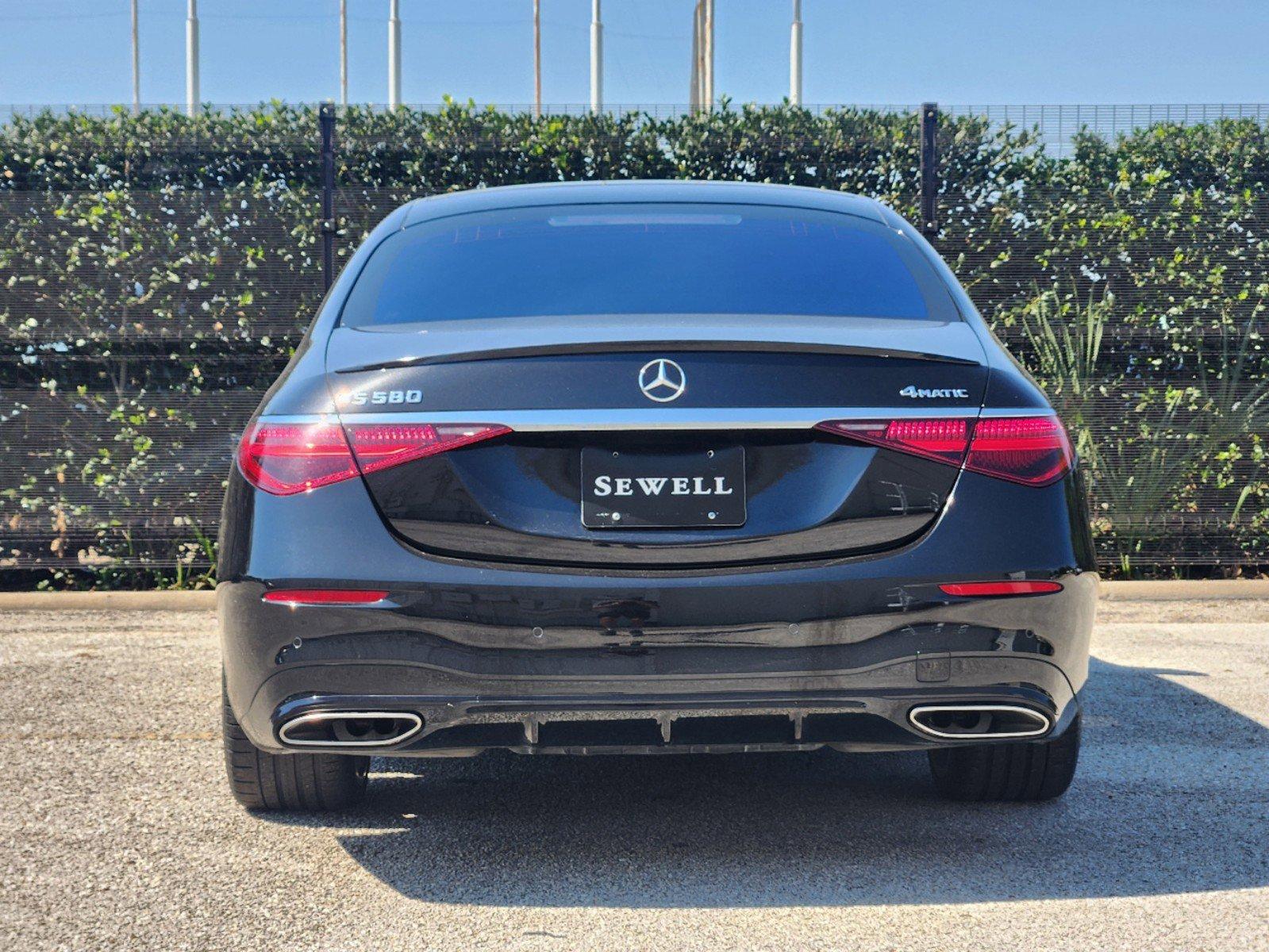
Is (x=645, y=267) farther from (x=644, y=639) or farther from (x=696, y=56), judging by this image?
(x=696, y=56)

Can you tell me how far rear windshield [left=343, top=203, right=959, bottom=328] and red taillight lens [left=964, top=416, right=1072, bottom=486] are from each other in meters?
0.44

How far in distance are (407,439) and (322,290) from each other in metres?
5.11

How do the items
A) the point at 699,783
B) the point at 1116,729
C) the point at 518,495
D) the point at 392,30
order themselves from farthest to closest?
the point at 392,30
the point at 1116,729
the point at 699,783
the point at 518,495

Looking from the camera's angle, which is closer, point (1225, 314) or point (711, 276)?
point (711, 276)

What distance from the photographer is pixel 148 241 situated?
7.74 m

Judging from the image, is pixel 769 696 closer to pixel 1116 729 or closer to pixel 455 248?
pixel 455 248

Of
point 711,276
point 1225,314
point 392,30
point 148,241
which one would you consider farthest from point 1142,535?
point 392,30

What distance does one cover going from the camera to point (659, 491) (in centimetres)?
277

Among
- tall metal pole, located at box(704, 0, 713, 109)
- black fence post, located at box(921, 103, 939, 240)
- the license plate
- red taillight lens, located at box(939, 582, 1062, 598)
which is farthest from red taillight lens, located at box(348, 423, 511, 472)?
tall metal pole, located at box(704, 0, 713, 109)

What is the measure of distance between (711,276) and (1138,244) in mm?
5021

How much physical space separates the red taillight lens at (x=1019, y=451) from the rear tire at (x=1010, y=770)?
0.90 m

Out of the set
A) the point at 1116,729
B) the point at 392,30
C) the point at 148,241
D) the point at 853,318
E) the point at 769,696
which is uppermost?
the point at 392,30

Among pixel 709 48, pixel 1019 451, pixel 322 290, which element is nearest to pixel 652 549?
pixel 1019 451

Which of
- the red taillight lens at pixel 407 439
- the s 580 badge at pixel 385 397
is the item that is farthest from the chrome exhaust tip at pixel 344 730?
the s 580 badge at pixel 385 397
